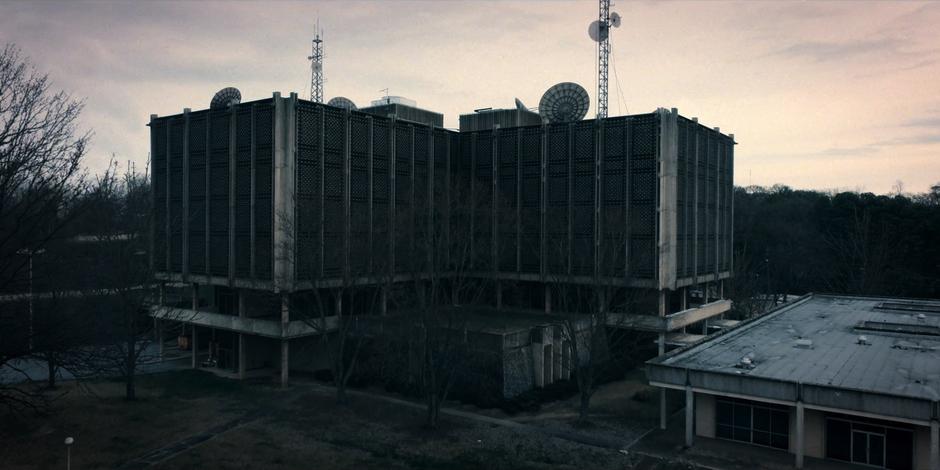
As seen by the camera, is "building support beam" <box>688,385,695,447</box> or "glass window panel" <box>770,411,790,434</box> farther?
"building support beam" <box>688,385,695,447</box>

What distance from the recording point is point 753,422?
31516mm

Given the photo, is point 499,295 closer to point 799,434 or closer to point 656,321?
point 656,321

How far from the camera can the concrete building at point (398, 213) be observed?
46.0 meters

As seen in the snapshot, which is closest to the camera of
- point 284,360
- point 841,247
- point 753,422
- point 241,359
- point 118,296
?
point 753,422

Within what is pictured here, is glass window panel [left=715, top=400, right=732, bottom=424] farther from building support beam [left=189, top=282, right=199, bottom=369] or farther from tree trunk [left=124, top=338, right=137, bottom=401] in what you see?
building support beam [left=189, top=282, right=199, bottom=369]

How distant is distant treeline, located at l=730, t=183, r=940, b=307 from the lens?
78.4m

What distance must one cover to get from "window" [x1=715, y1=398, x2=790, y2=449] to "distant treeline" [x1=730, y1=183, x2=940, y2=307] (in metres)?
46.2

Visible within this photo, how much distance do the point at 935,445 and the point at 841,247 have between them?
74.3 meters

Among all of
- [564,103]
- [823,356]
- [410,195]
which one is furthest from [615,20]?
[823,356]

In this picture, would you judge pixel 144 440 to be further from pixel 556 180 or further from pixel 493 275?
pixel 556 180

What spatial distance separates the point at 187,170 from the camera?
51438mm

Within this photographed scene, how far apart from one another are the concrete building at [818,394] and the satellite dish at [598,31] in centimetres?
4022

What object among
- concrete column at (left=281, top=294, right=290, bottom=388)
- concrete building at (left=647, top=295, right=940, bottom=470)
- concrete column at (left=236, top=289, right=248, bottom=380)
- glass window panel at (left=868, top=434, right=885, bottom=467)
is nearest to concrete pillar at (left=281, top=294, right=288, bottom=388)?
concrete column at (left=281, top=294, right=290, bottom=388)

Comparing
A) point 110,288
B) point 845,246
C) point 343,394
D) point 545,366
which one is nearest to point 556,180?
point 545,366
